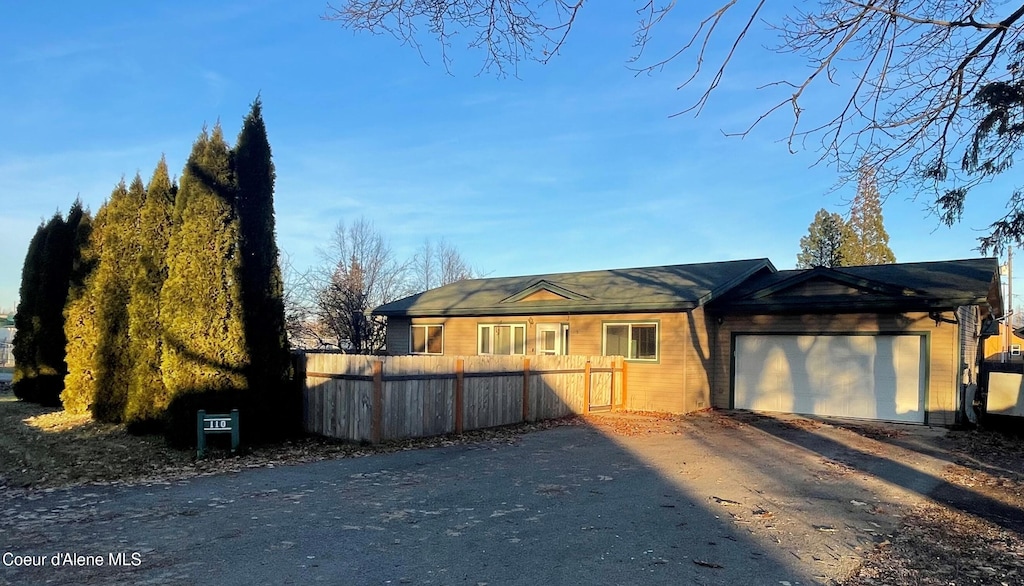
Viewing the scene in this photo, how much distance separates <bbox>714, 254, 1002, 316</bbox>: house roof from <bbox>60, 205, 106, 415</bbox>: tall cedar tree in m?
14.4

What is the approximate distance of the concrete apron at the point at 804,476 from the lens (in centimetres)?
573

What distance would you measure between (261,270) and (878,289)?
1234 cm

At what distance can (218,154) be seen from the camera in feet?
34.7

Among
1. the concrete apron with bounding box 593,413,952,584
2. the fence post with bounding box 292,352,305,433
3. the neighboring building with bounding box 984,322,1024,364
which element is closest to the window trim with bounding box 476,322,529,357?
the concrete apron with bounding box 593,413,952,584

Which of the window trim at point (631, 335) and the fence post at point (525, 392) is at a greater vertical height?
the window trim at point (631, 335)

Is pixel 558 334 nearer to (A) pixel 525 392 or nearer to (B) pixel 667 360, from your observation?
(B) pixel 667 360

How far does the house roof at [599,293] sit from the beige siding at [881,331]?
1344 millimetres

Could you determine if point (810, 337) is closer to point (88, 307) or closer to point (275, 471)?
point (275, 471)

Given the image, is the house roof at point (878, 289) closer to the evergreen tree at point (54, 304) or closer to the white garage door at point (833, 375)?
the white garage door at point (833, 375)

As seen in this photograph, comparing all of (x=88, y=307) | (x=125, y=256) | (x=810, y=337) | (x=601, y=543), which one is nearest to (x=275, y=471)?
(x=601, y=543)

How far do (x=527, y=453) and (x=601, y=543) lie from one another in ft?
15.5

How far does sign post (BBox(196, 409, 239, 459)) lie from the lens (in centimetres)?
926

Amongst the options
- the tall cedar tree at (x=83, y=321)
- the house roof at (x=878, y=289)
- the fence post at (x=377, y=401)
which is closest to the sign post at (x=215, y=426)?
the fence post at (x=377, y=401)

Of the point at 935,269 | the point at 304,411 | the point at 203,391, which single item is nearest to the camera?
the point at 203,391
